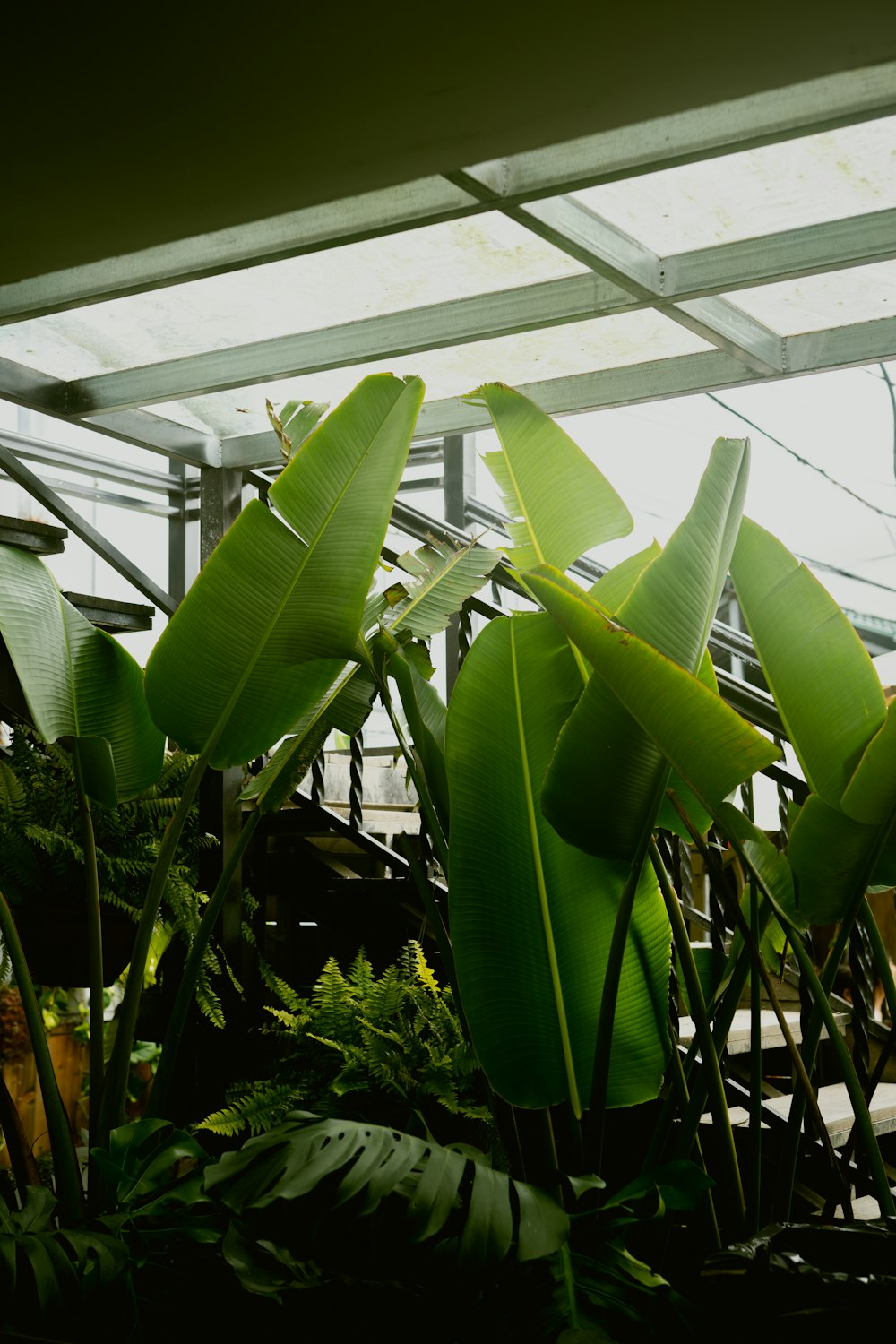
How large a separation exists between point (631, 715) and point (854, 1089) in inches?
25.8

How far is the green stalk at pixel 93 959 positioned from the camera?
1.85 m

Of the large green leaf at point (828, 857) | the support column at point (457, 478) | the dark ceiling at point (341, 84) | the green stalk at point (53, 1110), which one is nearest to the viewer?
the dark ceiling at point (341, 84)

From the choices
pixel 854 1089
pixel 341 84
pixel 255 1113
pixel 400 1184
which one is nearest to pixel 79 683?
pixel 255 1113

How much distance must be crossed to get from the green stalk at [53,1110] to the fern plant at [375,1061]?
1.57ft

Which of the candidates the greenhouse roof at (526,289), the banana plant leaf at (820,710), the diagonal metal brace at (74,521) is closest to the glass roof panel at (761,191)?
the greenhouse roof at (526,289)

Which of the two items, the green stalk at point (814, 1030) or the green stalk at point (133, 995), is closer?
the green stalk at point (814, 1030)

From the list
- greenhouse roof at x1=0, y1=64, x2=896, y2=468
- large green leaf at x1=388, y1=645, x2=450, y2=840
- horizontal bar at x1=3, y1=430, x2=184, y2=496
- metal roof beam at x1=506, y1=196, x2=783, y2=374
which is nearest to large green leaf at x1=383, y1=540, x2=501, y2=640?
large green leaf at x1=388, y1=645, x2=450, y2=840

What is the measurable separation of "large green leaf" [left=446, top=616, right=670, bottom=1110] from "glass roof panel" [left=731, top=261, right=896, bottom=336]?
114 cm

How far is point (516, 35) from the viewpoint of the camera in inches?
43.8

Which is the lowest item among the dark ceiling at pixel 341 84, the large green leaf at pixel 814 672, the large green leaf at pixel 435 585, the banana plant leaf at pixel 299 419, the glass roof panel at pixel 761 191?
the large green leaf at pixel 814 672

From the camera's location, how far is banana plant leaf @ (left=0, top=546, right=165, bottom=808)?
6.26 feet

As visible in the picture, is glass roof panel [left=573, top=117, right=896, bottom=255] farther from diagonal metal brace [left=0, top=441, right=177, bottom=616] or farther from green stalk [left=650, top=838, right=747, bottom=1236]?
diagonal metal brace [left=0, top=441, right=177, bottom=616]

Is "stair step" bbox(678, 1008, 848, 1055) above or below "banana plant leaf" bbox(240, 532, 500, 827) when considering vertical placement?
below

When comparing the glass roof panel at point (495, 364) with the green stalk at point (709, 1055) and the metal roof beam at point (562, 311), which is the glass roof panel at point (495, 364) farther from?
the green stalk at point (709, 1055)
